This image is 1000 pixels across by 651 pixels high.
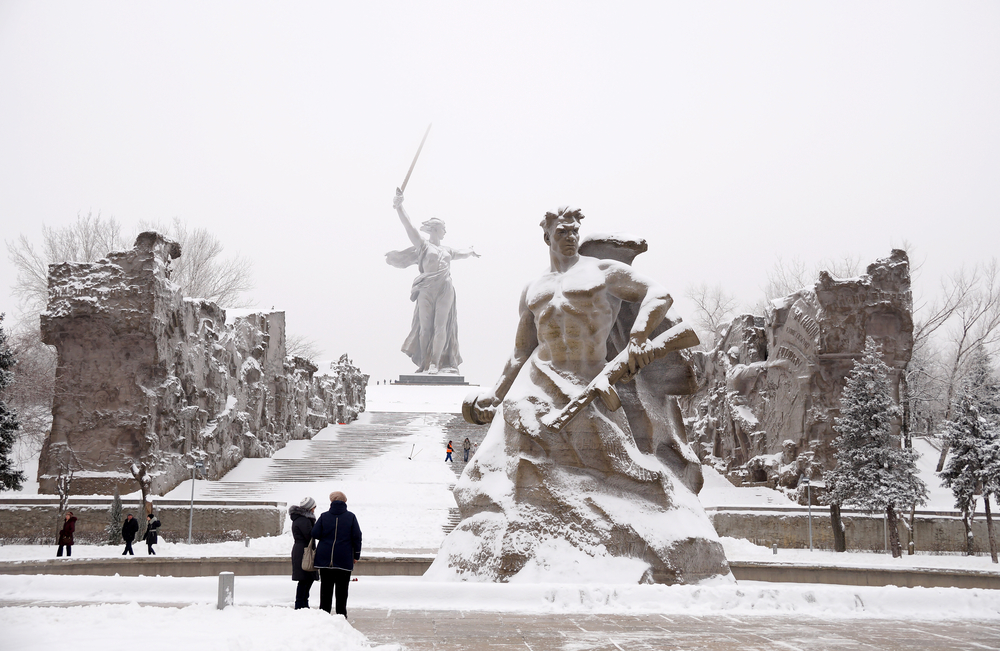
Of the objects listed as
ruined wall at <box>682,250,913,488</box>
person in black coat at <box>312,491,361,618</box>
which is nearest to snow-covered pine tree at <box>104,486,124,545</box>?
person in black coat at <box>312,491,361,618</box>

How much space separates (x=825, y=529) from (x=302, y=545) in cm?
1386

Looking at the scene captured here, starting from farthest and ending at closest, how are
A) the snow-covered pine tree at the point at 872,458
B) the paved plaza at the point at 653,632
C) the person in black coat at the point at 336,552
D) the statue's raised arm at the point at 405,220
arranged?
the statue's raised arm at the point at 405,220
the snow-covered pine tree at the point at 872,458
the person in black coat at the point at 336,552
the paved plaza at the point at 653,632

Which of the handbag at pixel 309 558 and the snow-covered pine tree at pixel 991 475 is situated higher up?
Answer: the snow-covered pine tree at pixel 991 475

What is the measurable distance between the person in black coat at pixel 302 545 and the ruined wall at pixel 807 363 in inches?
645

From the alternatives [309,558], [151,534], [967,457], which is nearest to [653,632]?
[309,558]

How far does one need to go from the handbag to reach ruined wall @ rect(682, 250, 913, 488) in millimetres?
16491

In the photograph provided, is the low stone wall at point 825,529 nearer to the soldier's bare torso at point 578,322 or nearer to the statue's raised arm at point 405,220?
the soldier's bare torso at point 578,322

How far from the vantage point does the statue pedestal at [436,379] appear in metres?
38.4

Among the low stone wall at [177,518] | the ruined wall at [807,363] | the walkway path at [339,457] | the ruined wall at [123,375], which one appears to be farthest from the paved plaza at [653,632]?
the ruined wall at [807,363]

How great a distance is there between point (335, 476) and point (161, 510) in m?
6.78

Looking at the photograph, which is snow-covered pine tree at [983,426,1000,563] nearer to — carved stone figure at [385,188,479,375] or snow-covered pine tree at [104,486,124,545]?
snow-covered pine tree at [104,486,124,545]

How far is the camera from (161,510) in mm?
15273

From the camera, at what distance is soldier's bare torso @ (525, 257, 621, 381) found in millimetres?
7402

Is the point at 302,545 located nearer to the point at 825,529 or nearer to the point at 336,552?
the point at 336,552
